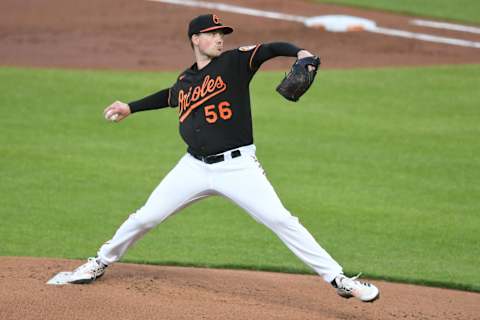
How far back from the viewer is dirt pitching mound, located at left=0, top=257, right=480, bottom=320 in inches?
233

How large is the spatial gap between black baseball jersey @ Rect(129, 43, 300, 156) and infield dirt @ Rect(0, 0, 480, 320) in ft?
3.65

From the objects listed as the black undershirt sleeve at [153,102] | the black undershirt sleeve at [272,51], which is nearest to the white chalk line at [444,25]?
the black undershirt sleeve at [153,102]

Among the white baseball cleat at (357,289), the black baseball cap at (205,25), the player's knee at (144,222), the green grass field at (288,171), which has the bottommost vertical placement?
the green grass field at (288,171)

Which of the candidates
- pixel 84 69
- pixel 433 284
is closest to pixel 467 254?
pixel 433 284

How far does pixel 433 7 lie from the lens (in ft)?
61.6

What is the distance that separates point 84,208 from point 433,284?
361 centimetres

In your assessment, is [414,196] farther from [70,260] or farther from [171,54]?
[171,54]

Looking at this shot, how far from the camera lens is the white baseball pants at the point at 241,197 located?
5.92 meters

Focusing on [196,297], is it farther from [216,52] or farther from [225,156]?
[216,52]

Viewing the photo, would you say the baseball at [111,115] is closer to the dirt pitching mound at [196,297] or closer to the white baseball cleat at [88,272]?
the white baseball cleat at [88,272]

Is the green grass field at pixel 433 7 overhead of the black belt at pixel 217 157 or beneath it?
overhead

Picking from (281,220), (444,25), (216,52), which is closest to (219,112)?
(216,52)

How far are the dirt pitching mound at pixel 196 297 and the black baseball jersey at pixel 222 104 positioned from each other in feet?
3.48

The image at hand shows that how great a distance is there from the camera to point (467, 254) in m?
7.95
